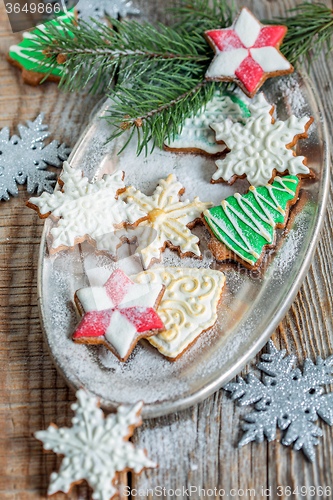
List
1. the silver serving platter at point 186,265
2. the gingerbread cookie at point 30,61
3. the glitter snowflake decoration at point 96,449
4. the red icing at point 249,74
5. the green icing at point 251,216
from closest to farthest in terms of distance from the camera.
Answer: the glitter snowflake decoration at point 96,449, the silver serving platter at point 186,265, the green icing at point 251,216, the red icing at point 249,74, the gingerbread cookie at point 30,61

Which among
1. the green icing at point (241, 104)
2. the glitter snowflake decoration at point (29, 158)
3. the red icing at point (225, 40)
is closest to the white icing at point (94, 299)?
the glitter snowflake decoration at point (29, 158)

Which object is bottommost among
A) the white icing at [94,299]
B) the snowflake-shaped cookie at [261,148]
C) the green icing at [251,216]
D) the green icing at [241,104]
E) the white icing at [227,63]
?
the white icing at [94,299]

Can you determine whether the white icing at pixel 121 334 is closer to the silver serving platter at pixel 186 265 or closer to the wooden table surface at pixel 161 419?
the silver serving platter at pixel 186 265

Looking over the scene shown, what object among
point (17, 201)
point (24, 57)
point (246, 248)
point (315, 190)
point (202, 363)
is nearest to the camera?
point (202, 363)

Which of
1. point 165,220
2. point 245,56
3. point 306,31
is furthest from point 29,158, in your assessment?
point 306,31

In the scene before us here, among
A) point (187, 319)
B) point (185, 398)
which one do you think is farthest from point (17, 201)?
point (185, 398)

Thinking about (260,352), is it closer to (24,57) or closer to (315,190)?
(315,190)

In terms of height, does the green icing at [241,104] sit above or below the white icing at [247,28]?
below
